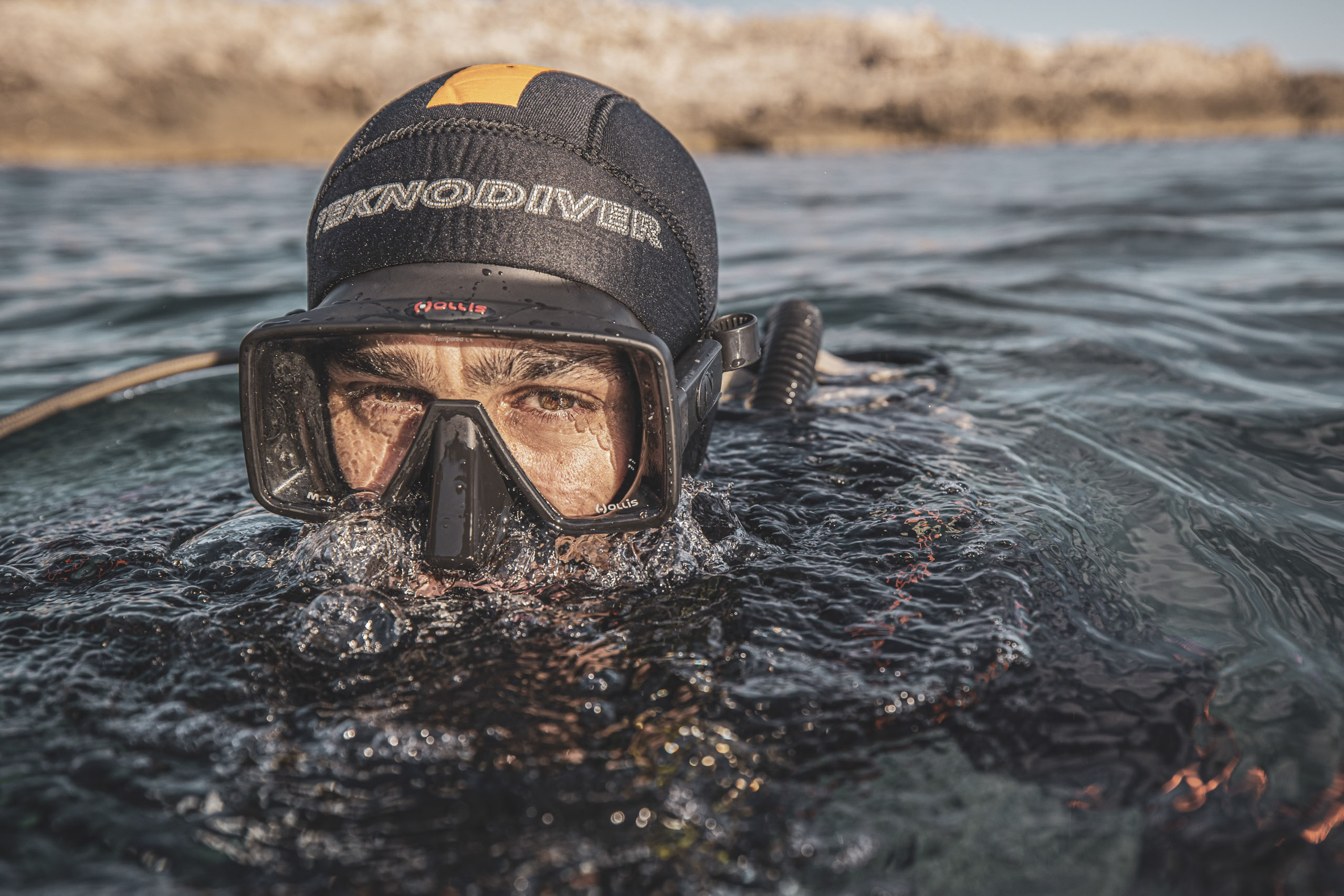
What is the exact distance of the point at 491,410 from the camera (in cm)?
189

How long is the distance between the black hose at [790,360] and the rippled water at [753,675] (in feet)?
0.40

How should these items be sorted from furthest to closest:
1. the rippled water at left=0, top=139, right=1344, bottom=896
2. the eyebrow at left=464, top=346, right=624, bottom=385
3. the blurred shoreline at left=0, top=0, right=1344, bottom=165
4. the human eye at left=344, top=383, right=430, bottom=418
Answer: the blurred shoreline at left=0, top=0, right=1344, bottom=165, the human eye at left=344, top=383, right=430, bottom=418, the eyebrow at left=464, top=346, right=624, bottom=385, the rippled water at left=0, top=139, right=1344, bottom=896

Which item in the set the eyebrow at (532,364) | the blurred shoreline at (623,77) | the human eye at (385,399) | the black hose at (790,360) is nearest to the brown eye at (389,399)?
the human eye at (385,399)

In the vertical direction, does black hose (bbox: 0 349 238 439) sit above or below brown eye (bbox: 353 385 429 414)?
below

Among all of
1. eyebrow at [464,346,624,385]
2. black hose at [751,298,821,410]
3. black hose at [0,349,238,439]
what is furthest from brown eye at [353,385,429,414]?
black hose at [751,298,821,410]

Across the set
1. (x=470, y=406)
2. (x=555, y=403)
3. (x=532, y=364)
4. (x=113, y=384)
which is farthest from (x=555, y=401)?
(x=113, y=384)

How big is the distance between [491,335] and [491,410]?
0.86ft

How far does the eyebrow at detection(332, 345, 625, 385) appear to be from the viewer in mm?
1815

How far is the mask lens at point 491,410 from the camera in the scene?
5.98ft

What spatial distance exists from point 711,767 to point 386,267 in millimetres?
1235

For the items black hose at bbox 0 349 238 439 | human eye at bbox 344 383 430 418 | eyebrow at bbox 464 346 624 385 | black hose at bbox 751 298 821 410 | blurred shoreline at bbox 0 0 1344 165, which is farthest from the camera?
blurred shoreline at bbox 0 0 1344 165

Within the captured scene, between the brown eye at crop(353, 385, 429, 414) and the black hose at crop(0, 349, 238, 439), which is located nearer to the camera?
the brown eye at crop(353, 385, 429, 414)

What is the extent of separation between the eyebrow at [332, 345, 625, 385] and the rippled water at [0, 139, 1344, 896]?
34 cm

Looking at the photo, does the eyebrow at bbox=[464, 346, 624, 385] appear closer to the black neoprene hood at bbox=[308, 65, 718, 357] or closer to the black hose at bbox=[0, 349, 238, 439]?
the black neoprene hood at bbox=[308, 65, 718, 357]
